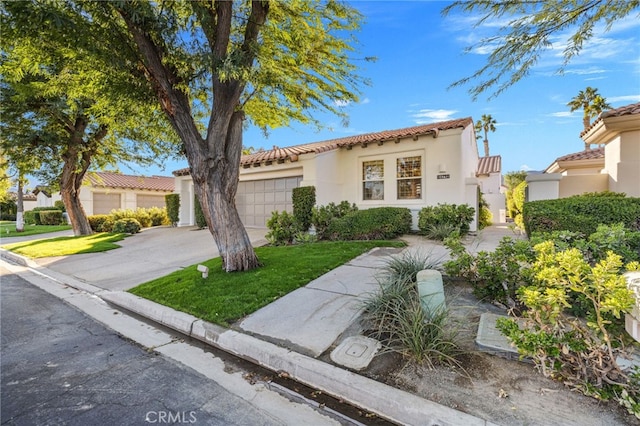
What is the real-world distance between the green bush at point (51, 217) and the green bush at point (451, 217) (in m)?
30.1

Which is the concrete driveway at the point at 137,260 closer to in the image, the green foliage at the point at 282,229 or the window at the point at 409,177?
the green foliage at the point at 282,229

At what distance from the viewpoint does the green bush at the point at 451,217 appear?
10578 millimetres

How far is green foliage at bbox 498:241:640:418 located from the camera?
7.91 ft

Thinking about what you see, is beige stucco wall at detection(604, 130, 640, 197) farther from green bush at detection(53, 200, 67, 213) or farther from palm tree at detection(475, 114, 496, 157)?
green bush at detection(53, 200, 67, 213)

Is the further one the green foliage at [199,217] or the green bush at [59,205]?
the green bush at [59,205]

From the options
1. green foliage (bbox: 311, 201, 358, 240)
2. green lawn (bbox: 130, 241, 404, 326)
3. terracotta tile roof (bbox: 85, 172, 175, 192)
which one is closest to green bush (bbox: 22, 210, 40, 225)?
terracotta tile roof (bbox: 85, 172, 175, 192)

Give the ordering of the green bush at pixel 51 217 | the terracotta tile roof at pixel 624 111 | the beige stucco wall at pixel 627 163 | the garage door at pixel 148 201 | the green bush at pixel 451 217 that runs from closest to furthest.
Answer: the terracotta tile roof at pixel 624 111, the beige stucco wall at pixel 627 163, the green bush at pixel 451 217, the green bush at pixel 51 217, the garage door at pixel 148 201

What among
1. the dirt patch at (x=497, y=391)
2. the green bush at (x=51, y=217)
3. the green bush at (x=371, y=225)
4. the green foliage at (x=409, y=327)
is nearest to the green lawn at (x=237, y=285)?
the green foliage at (x=409, y=327)

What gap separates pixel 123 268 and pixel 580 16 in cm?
1154

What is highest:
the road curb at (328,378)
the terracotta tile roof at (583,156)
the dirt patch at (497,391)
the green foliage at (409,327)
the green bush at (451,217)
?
the terracotta tile roof at (583,156)

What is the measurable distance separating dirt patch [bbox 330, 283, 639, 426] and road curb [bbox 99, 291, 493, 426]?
124mm

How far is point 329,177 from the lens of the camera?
1273cm

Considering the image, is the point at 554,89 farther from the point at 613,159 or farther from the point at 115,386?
the point at 115,386
